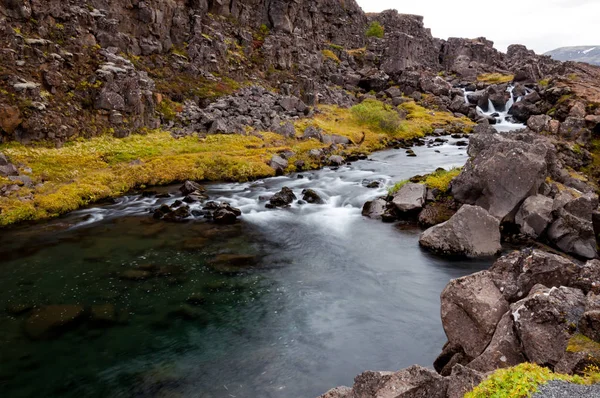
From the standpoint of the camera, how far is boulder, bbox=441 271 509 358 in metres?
10.7

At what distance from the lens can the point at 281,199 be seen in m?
33.0

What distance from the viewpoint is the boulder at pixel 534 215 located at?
22686 millimetres

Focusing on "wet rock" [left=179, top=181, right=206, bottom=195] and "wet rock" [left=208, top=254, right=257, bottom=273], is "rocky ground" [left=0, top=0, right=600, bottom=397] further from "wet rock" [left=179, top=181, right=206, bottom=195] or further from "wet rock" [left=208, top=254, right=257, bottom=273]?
"wet rock" [left=208, top=254, right=257, bottom=273]

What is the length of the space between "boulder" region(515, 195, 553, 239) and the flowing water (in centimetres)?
465

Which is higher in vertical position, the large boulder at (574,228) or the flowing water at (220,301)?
the large boulder at (574,228)

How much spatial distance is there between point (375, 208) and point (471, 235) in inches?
374

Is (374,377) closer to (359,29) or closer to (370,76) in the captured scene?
(370,76)

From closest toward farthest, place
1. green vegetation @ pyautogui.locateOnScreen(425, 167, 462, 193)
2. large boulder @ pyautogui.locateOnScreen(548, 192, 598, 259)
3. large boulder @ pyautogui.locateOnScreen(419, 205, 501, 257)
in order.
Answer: large boulder @ pyautogui.locateOnScreen(548, 192, 598, 259), large boulder @ pyautogui.locateOnScreen(419, 205, 501, 257), green vegetation @ pyautogui.locateOnScreen(425, 167, 462, 193)

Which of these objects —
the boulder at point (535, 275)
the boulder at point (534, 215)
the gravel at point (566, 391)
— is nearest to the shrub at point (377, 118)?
the boulder at point (534, 215)

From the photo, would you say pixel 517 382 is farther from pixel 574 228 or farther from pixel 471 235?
pixel 574 228

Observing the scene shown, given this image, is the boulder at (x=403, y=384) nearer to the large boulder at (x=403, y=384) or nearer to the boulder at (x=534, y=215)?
the large boulder at (x=403, y=384)

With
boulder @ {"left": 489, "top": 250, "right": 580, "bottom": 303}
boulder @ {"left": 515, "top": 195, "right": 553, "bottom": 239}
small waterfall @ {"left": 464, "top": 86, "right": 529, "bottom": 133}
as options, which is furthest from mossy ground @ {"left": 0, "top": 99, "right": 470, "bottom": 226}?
small waterfall @ {"left": 464, "top": 86, "right": 529, "bottom": 133}

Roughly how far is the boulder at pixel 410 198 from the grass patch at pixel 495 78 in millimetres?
92853

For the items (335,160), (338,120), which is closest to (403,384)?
(335,160)
